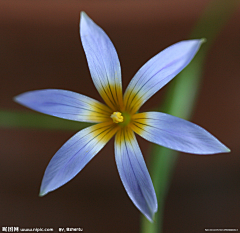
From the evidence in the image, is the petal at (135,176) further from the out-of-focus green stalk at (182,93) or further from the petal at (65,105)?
the out-of-focus green stalk at (182,93)

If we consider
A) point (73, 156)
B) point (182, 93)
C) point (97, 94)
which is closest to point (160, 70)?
point (73, 156)

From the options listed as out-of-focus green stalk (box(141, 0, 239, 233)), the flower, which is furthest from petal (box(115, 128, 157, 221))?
out-of-focus green stalk (box(141, 0, 239, 233))

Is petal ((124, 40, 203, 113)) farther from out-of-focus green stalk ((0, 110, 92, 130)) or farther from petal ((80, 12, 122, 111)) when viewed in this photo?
out-of-focus green stalk ((0, 110, 92, 130))

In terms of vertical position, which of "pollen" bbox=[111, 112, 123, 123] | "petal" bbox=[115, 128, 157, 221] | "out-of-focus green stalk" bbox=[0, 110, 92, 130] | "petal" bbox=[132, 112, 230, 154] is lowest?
"petal" bbox=[115, 128, 157, 221]

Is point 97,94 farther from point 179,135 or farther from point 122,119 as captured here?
point 179,135

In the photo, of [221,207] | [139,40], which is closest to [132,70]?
[139,40]

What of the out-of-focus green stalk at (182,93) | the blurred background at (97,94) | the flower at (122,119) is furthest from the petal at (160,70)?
the blurred background at (97,94)
